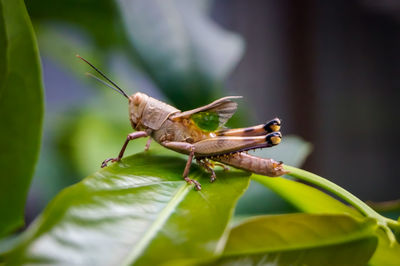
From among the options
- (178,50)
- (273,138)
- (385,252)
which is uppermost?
(178,50)

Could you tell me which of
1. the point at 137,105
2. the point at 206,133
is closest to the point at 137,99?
the point at 137,105

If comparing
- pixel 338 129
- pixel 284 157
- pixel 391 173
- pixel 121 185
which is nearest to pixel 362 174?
pixel 391 173

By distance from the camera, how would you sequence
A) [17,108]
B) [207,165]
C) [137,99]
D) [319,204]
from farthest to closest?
[137,99] < [207,165] < [319,204] < [17,108]

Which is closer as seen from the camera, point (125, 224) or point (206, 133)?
point (125, 224)

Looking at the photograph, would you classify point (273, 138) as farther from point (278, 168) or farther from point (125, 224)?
point (125, 224)

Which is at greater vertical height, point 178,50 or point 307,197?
point 178,50

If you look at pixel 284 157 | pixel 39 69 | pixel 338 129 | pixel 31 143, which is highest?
pixel 39 69

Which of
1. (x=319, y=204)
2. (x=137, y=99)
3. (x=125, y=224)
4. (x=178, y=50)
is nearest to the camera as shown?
(x=125, y=224)

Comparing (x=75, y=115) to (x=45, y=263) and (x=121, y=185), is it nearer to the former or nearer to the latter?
(x=121, y=185)
